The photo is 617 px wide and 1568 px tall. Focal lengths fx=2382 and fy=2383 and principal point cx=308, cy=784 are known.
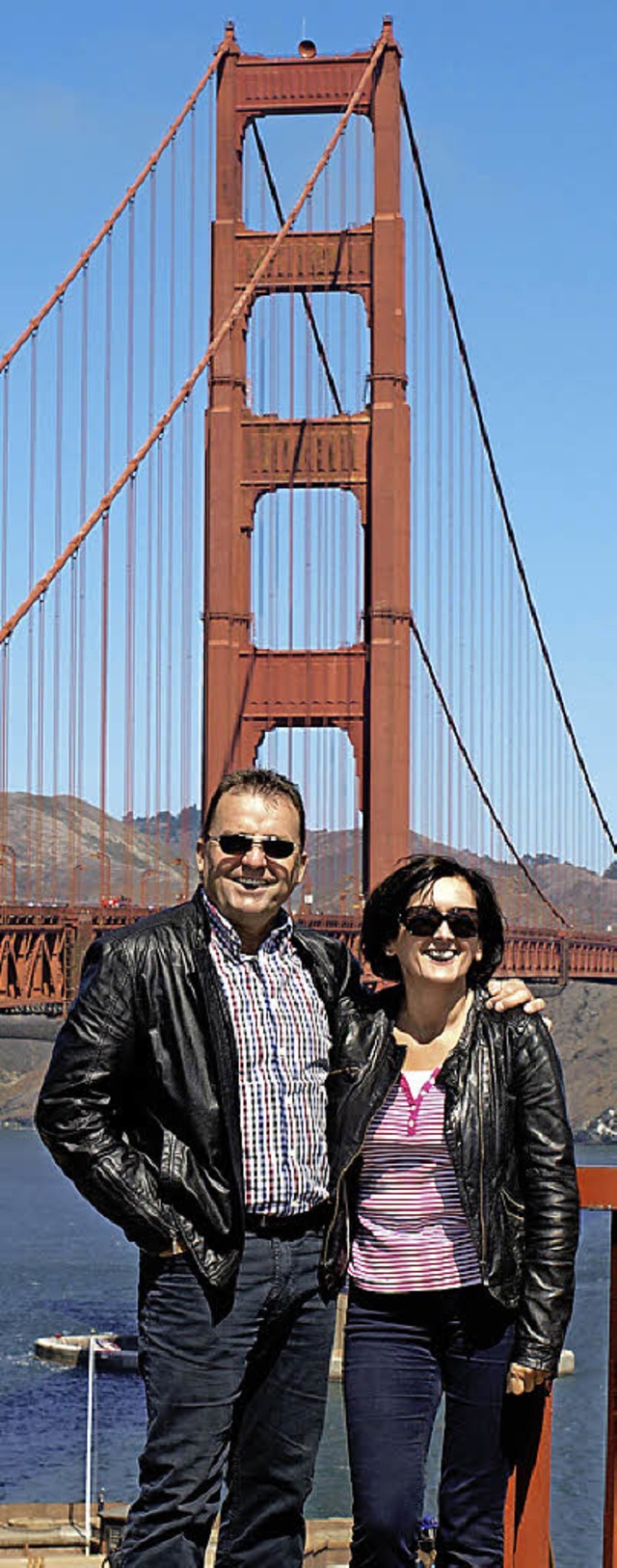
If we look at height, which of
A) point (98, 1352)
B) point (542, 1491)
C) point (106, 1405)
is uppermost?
point (542, 1491)

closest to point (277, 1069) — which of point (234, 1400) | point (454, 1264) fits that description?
point (454, 1264)

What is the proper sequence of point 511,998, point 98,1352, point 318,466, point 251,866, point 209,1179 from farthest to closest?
point 98,1352
point 318,466
point 251,866
point 511,998
point 209,1179

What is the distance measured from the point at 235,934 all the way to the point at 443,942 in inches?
13.5

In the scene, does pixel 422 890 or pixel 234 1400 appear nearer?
pixel 234 1400

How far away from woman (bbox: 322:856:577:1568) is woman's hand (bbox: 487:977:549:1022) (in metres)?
0.02

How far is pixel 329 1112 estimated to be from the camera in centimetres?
386

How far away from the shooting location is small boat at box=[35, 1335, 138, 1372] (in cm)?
4394

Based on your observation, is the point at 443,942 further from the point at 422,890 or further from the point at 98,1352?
the point at 98,1352

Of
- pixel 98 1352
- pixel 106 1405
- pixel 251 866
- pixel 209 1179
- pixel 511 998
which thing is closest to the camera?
pixel 209 1179

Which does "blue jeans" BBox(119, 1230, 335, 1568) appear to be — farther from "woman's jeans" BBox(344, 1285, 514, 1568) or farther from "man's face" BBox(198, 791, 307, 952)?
"man's face" BBox(198, 791, 307, 952)

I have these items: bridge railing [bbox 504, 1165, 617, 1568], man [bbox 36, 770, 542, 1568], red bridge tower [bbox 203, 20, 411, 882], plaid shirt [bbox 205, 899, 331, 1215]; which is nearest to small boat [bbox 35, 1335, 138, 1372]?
red bridge tower [bbox 203, 20, 411, 882]

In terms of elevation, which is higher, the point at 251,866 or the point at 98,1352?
the point at 251,866

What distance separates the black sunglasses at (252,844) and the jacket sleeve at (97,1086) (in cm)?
30

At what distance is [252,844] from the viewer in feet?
13.0
